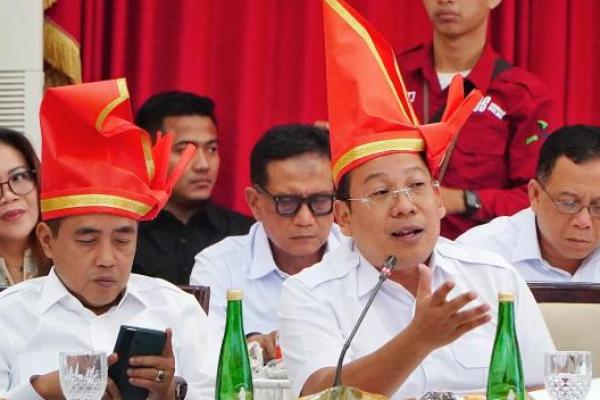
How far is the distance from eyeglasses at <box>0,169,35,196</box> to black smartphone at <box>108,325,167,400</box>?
3.93 ft

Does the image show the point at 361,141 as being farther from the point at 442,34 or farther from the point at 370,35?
the point at 442,34

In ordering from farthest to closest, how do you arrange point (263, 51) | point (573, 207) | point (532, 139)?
point (263, 51) → point (532, 139) → point (573, 207)

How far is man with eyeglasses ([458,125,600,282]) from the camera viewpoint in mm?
3783

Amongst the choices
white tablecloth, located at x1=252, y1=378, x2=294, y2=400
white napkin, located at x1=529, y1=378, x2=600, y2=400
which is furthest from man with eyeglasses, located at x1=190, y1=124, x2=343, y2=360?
white napkin, located at x1=529, y1=378, x2=600, y2=400

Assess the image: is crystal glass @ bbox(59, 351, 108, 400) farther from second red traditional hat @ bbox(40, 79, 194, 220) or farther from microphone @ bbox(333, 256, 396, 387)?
second red traditional hat @ bbox(40, 79, 194, 220)

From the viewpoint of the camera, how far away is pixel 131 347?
2.57 m

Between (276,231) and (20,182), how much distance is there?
70 centimetres

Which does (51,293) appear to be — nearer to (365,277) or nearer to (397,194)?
(365,277)

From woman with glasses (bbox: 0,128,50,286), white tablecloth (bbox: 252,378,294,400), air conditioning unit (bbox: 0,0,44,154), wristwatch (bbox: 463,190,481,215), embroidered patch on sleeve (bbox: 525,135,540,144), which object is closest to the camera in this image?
white tablecloth (bbox: 252,378,294,400)

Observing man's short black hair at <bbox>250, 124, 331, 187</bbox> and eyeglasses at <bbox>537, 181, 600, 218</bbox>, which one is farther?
man's short black hair at <bbox>250, 124, 331, 187</bbox>

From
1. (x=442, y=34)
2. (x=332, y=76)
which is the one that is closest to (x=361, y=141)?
(x=332, y=76)

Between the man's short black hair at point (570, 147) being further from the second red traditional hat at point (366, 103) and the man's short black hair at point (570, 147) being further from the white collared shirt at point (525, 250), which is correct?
the second red traditional hat at point (366, 103)

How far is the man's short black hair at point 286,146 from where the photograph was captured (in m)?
3.91

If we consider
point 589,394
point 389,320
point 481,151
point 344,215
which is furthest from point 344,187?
point 481,151
